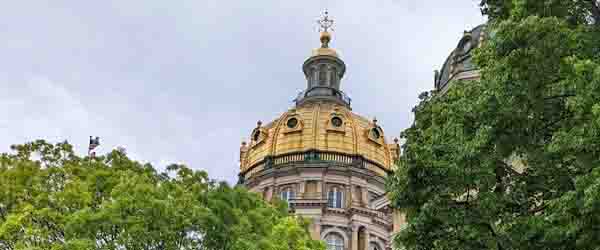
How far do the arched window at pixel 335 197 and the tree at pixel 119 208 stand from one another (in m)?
33.5

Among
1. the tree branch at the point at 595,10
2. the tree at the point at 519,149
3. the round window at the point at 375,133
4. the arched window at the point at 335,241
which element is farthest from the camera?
the round window at the point at 375,133

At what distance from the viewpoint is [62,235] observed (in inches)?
904

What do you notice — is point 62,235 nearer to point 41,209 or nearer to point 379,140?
point 41,209

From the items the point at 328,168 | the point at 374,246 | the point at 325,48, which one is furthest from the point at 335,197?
the point at 325,48

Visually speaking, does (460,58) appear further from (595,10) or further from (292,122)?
(292,122)

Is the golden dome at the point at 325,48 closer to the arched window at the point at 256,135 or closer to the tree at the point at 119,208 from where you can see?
the arched window at the point at 256,135

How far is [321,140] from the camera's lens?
6147 centimetres

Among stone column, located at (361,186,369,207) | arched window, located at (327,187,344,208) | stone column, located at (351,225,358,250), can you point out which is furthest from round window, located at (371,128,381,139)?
stone column, located at (351,225,358,250)

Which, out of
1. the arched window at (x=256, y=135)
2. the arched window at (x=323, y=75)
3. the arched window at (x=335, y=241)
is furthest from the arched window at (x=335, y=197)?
the arched window at (x=323, y=75)

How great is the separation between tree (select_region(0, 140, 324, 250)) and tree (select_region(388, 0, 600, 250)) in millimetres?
7166

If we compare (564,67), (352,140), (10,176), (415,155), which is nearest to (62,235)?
(10,176)

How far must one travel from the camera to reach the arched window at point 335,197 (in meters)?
59.3

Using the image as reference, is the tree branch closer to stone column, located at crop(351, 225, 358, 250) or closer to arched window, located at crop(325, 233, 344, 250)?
stone column, located at crop(351, 225, 358, 250)

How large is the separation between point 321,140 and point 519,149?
152 feet
